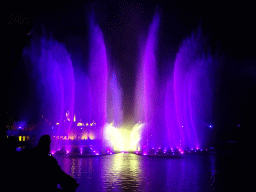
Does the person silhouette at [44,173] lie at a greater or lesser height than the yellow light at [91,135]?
lesser

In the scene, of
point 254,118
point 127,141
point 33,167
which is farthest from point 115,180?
point 127,141

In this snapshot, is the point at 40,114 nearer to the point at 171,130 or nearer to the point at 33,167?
the point at 171,130

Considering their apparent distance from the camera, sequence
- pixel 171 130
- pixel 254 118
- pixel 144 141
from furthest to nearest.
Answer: pixel 144 141 < pixel 171 130 < pixel 254 118

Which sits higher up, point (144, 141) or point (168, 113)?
point (168, 113)

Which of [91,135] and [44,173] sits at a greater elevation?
[91,135]

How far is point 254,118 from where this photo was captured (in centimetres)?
3102

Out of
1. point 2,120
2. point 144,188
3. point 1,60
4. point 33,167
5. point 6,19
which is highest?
point 6,19

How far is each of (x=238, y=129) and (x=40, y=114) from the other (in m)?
40.5

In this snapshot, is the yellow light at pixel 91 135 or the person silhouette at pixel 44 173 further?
the yellow light at pixel 91 135

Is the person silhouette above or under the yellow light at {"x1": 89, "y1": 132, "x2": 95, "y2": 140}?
under

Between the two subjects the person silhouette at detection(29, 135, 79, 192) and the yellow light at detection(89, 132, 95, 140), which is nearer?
the person silhouette at detection(29, 135, 79, 192)

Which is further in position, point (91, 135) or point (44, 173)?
point (91, 135)

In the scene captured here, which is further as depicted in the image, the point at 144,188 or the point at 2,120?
the point at 144,188

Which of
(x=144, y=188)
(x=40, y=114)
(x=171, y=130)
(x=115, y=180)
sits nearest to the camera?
(x=144, y=188)
